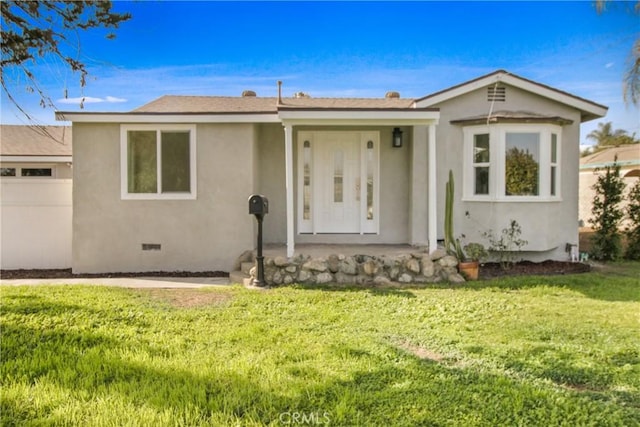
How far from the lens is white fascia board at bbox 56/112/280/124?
8.98m

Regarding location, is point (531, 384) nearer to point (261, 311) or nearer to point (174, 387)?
point (174, 387)

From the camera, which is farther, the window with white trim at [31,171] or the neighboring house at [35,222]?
the window with white trim at [31,171]

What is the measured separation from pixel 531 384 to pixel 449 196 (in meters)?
5.76

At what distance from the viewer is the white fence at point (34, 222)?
959 cm

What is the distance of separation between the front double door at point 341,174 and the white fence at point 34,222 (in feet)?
16.9

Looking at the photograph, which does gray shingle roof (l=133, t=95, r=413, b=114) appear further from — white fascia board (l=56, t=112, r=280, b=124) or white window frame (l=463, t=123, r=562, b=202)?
white window frame (l=463, t=123, r=562, b=202)

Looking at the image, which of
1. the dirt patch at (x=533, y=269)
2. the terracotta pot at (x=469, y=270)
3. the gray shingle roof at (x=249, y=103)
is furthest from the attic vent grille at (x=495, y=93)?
the terracotta pot at (x=469, y=270)

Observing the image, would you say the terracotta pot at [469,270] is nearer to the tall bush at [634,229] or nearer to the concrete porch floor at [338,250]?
the concrete porch floor at [338,250]

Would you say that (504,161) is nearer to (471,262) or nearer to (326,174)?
(471,262)

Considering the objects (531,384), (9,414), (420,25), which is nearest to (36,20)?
(9,414)

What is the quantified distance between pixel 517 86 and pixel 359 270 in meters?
5.62

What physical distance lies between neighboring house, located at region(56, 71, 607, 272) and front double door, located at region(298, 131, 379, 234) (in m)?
0.02

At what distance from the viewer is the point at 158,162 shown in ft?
30.6

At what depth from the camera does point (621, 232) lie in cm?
1127
